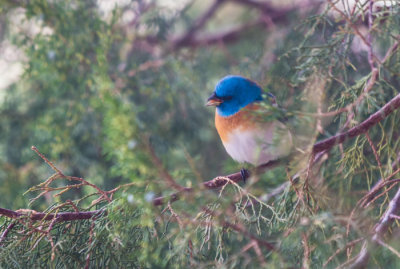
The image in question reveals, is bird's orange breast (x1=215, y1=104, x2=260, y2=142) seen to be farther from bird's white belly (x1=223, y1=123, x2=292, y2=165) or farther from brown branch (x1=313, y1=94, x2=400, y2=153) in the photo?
brown branch (x1=313, y1=94, x2=400, y2=153)

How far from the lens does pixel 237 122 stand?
2.48 metres

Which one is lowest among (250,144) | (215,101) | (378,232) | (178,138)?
(378,232)

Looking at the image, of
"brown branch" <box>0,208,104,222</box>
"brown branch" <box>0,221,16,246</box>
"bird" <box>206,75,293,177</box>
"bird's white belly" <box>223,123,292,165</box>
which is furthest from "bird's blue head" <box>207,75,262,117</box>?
"brown branch" <box>0,221,16,246</box>

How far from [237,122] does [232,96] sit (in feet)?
0.70

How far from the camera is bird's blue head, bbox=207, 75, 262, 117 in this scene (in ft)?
8.57

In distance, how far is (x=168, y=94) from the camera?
3.81m

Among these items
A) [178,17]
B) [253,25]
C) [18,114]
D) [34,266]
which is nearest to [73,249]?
[34,266]

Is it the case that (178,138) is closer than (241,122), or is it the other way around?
(241,122)

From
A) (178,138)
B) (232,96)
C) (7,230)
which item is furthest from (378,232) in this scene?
(178,138)

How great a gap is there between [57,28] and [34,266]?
216 cm

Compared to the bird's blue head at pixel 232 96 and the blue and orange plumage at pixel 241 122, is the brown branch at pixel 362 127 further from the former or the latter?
the bird's blue head at pixel 232 96

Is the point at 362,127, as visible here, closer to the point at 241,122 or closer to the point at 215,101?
the point at 241,122

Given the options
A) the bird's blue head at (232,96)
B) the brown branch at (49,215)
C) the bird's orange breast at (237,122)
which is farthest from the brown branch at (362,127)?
the brown branch at (49,215)

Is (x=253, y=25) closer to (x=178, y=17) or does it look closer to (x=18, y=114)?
(x=178, y=17)
